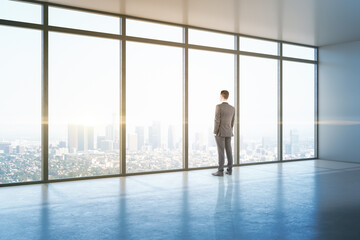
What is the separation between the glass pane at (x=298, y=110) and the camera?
8.67m

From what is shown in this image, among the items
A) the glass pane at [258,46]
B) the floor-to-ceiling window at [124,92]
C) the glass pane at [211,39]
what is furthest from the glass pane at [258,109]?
the glass pane at [211,39]

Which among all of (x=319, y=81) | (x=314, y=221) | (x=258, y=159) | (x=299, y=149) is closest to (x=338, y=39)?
(x=319, y=81)

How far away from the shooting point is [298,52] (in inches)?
352

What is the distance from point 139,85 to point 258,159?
3400 millimetres

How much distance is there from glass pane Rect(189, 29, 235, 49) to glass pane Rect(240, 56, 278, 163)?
0.49 m

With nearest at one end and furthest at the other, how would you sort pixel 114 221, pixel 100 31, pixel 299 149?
pixel 114 221
pixel 100 31
pixel 299 149

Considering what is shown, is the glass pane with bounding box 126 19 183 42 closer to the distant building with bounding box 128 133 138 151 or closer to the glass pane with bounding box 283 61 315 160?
the distant building with bounding box 128 133 138 151

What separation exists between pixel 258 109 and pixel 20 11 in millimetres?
5354

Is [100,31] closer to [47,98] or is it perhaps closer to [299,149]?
[47,98]

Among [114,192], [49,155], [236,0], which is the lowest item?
[114,192]

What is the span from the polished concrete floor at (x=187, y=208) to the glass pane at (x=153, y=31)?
272 cm

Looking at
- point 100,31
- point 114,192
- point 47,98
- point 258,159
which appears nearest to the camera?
point 114,192

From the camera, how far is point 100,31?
6180mm

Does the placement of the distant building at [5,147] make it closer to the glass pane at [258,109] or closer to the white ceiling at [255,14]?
the white ceiling at [255,14]
